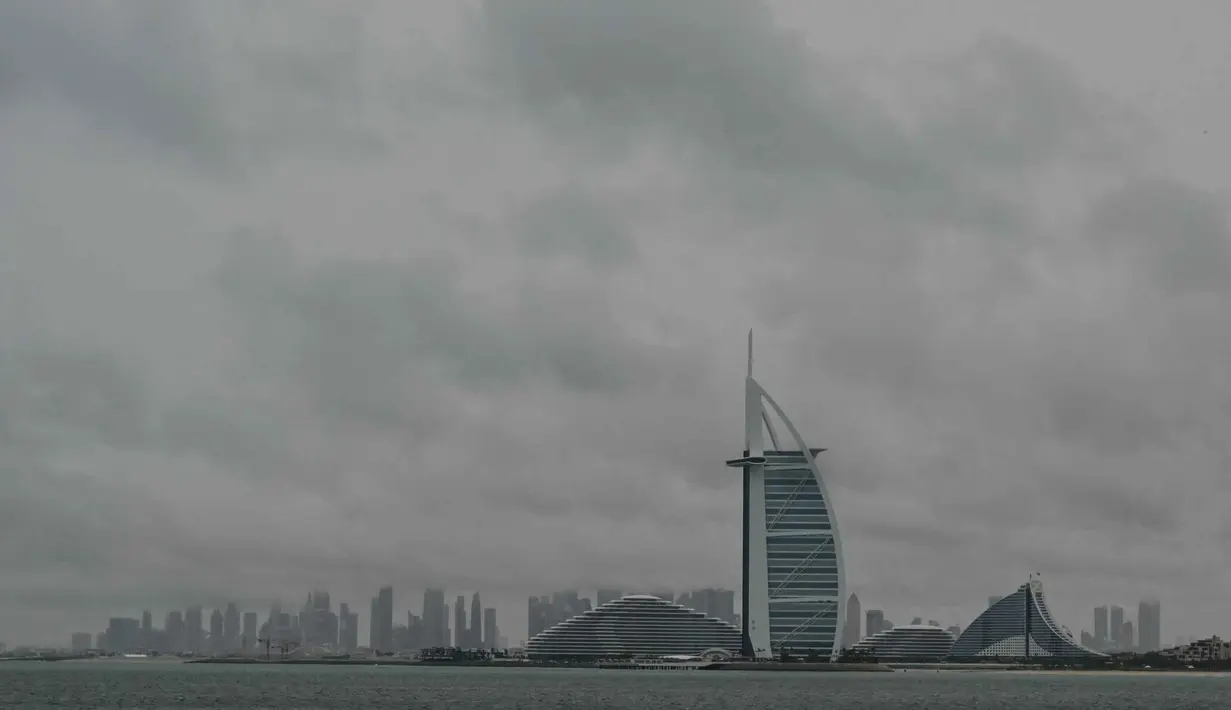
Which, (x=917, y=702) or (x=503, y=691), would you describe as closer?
(x=917, y=702)

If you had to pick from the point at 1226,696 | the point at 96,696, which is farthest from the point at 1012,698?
the point at 96,696

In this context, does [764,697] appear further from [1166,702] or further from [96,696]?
[96,696]

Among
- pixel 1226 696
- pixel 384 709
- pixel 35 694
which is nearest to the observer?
pixel 384 709

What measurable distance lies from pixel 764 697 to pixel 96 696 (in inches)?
2347

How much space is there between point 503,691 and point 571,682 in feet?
88.2

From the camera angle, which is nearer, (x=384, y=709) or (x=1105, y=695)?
(x=384, y=709)

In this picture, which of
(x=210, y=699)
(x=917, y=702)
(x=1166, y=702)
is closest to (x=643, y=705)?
(x=917, y=702)

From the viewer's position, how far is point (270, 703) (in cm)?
12612

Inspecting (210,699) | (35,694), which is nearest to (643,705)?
(210,699)

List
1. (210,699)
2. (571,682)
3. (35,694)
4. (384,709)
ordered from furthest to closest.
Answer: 1. (571,682)
2. (35,694)
3. (210,699)
4. (384,709)

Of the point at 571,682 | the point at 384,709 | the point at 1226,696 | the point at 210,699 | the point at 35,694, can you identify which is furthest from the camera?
the point at 571,682

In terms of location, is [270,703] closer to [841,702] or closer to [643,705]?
[643,705]

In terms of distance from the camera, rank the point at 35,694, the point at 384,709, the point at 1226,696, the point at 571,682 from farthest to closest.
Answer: the point at 571,682 < the point at 1226,696 < the point at 35,694 < the point at 384,709

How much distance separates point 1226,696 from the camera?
511 feet
